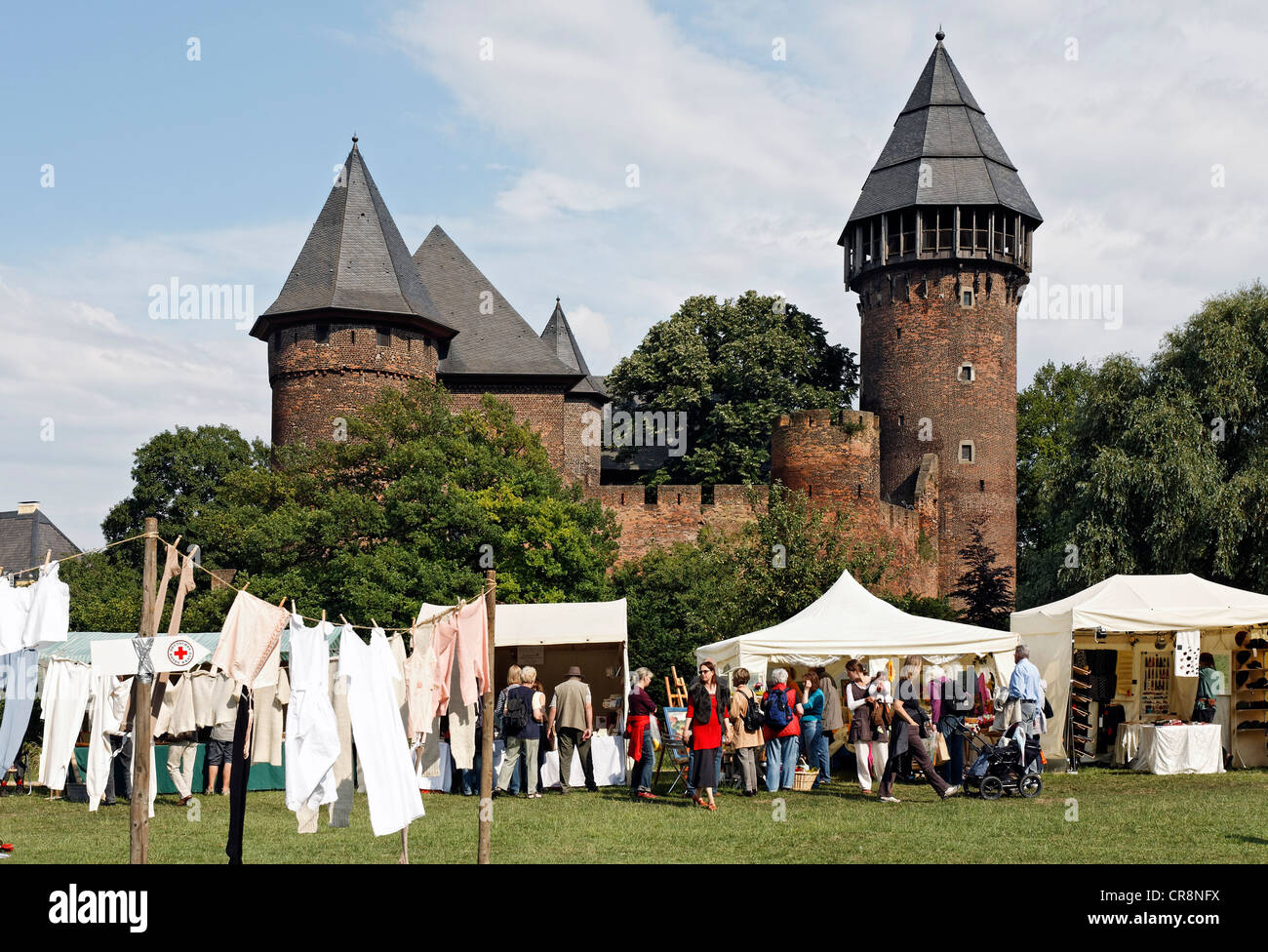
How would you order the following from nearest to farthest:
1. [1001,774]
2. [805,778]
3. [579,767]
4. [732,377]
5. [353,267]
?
[1001,774] < [805,778] < [579,767] < [353,267] < [732,377]

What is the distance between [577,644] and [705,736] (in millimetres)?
4047

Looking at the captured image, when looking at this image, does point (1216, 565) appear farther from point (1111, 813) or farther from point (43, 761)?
point (43, 761)

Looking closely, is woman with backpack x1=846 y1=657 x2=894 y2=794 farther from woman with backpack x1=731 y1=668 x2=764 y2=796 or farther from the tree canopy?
the tree canopy

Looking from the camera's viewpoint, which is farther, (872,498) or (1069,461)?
(872,498)

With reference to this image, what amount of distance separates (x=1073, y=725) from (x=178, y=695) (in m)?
11.3

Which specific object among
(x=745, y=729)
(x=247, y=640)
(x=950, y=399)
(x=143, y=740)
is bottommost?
(x=745, y=729)

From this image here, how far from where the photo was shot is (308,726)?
8.02m

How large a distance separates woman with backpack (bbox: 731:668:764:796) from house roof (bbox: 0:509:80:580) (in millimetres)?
44712

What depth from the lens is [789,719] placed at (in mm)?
14781

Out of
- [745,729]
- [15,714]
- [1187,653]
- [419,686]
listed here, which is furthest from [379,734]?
[1187,653]

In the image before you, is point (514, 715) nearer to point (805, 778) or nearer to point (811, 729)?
point (805, 778)

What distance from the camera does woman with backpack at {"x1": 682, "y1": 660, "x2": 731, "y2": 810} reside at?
1351cm
